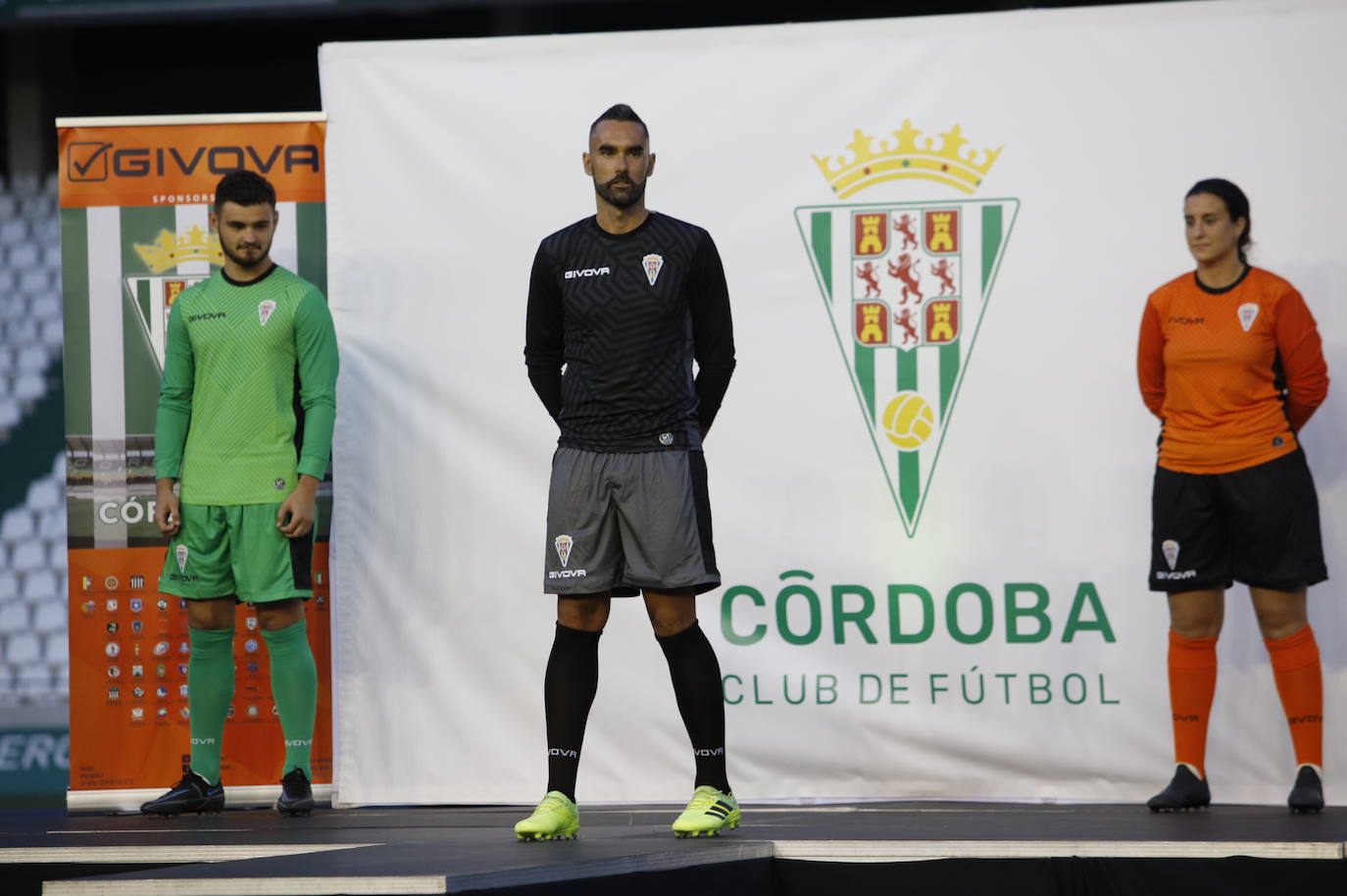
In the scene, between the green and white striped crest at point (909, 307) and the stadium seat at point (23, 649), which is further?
the stadium seat at point (23, 649)

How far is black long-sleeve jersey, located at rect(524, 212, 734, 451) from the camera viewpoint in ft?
11.9

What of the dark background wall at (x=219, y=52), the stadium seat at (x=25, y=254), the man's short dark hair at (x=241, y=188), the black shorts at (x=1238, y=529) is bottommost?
the black shorts at (x=1238, y=529)

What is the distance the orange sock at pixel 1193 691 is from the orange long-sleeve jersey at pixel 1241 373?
462mm

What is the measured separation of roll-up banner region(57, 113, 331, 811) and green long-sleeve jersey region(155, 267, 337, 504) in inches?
15.8

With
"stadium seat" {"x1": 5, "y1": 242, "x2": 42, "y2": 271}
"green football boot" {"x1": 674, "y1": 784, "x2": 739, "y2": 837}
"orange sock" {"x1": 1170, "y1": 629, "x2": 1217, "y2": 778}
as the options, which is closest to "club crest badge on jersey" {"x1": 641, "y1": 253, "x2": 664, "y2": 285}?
"green football boot" {"x1": 674, "y1": 784, "x2": 739, "y2": 837}

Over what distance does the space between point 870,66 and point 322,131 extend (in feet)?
5.33

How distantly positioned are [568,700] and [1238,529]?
1.85 m

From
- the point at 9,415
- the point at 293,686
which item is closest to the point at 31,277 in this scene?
the point at 9,415

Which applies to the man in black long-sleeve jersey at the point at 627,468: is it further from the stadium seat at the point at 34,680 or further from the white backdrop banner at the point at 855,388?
the stadium seat at the point at 34,680

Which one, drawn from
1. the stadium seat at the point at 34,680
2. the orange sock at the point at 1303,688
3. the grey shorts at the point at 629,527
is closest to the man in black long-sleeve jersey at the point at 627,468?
the grey shorts at the point at 629,527

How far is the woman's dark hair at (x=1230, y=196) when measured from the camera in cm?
442

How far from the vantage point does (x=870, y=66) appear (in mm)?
4965

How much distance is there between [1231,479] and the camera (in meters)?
4.38

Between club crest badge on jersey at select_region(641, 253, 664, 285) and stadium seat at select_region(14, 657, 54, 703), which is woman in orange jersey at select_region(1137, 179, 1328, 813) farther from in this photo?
stadium seat at select_region(14, 657, 54, 703)
